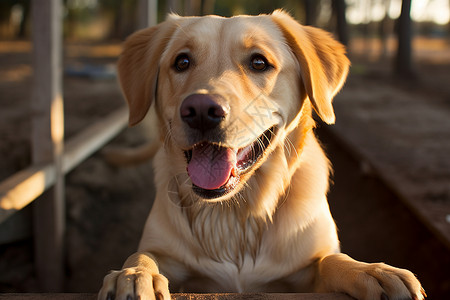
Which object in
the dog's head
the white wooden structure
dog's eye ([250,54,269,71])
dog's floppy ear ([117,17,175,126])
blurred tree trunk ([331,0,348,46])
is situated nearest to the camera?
the dog's head

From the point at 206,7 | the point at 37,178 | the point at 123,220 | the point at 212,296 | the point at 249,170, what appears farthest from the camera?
the point at 206,7

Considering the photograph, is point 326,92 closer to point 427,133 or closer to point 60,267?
point 60,267

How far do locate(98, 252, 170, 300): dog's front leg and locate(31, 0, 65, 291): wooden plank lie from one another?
157 centimetres

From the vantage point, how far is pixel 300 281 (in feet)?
7.57

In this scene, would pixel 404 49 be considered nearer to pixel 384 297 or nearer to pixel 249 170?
pixel 249 170

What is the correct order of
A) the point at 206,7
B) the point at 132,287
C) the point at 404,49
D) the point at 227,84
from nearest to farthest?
1. the point at 132,287
2. the point at 227,84
3. the point at 404,49
4. the point at 206,7

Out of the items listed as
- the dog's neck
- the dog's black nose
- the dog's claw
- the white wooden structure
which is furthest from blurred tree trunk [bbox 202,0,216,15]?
the dog's claw

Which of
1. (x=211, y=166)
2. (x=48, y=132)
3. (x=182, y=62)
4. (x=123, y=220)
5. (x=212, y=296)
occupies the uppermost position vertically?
(x=182, y=62)

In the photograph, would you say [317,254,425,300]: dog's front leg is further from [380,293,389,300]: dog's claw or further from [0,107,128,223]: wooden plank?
[0,107,128,223]: wooden plank

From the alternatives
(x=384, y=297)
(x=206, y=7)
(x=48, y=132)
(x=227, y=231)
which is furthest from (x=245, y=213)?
(x=206, y=7)

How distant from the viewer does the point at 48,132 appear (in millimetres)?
3082

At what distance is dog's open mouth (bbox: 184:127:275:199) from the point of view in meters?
2.05

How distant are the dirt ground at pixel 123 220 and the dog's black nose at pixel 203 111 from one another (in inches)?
75.2

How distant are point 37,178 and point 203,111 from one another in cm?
149
